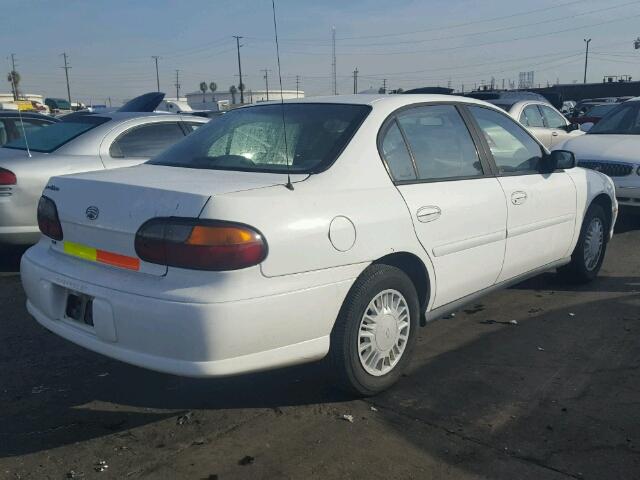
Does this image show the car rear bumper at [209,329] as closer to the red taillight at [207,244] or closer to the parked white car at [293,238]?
the parked white car at [293,238]

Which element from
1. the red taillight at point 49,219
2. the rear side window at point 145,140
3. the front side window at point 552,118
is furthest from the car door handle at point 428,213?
the front side window at point 552,118

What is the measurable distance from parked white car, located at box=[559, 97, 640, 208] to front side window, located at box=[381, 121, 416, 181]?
4850mm

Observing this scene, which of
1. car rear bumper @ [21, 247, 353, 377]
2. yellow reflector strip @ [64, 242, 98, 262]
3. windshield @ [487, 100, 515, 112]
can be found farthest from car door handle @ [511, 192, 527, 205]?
windshield @ [487, 100, 515, 112]

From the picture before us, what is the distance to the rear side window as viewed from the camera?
6.33m

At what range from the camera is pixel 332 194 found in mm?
3105

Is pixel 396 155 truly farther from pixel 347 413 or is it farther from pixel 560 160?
pixel 560 160

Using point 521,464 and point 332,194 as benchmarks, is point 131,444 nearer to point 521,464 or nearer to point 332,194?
point 332,194

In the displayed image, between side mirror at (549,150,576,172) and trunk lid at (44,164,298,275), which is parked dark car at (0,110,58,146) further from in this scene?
side mirror at (549,150,576,172)

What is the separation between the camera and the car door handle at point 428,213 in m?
3.49

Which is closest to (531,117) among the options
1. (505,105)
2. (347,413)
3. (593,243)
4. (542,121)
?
(542,121)

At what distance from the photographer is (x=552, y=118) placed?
1161cm

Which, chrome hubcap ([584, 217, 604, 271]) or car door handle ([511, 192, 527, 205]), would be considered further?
chrome hubcap ([584, 217, 604, 271])

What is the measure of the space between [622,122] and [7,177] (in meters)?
7.54

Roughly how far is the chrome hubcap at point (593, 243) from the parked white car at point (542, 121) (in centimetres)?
567
